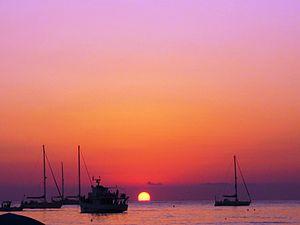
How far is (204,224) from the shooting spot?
123 m

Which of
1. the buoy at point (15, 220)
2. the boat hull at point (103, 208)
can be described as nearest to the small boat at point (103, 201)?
the boat hull at point (103, 208)

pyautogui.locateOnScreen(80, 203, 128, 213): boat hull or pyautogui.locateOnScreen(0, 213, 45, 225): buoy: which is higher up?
pyautogui.locateOnScreen(80, 203, 128, 213): boat hull

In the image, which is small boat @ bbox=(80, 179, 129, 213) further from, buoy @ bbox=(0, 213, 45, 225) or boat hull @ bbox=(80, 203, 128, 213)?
buoy @ bbox=(0, 213, 45, 225)

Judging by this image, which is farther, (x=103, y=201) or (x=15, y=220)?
(x=103, y=201)

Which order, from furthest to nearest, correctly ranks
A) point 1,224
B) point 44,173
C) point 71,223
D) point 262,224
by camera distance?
point 44,173 → point 71,223 → point 262,224 → point 1,224

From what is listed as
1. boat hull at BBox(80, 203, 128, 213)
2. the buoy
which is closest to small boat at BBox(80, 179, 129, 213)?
boat hull at BBox(80, 203, 128, 213)

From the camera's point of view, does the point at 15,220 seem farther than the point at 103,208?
No

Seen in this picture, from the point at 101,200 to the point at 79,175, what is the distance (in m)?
57.2

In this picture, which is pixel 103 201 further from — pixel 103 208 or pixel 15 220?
pixel 15 220

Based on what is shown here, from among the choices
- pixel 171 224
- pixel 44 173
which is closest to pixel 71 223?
pixel 171 224

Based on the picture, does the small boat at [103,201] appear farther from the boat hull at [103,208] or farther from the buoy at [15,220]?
the buoy at [15,220]

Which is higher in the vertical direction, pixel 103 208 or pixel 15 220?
pixel 103 208

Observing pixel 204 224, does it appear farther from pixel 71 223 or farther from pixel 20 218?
pixel 20 218

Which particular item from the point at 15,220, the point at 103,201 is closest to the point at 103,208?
the point at 103,201
